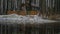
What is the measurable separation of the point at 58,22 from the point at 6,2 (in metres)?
1.28

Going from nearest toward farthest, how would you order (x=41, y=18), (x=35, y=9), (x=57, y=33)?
(x=57, y=33)
(x=41, y=18)
(x=35, y=9)

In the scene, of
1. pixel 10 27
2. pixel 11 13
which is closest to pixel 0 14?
pixel 11 13

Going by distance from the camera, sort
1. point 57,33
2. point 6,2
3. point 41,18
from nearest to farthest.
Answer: point 57,33 → point 41,18 → point 6,2

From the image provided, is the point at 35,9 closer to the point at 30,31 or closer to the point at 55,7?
the point at 55,7

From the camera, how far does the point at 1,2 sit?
343 cm

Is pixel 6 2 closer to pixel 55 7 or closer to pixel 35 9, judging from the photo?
pixel 35 9

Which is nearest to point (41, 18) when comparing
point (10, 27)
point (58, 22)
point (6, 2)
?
point (58, 22)

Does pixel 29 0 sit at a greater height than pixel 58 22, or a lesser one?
greater

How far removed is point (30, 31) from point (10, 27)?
0.29m

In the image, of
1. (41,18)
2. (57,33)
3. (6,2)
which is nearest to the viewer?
(57,33)

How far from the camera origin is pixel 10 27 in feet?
8.14

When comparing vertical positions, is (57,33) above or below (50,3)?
below

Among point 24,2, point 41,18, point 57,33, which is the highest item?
point 24,2

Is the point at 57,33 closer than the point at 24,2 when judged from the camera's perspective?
Yes
